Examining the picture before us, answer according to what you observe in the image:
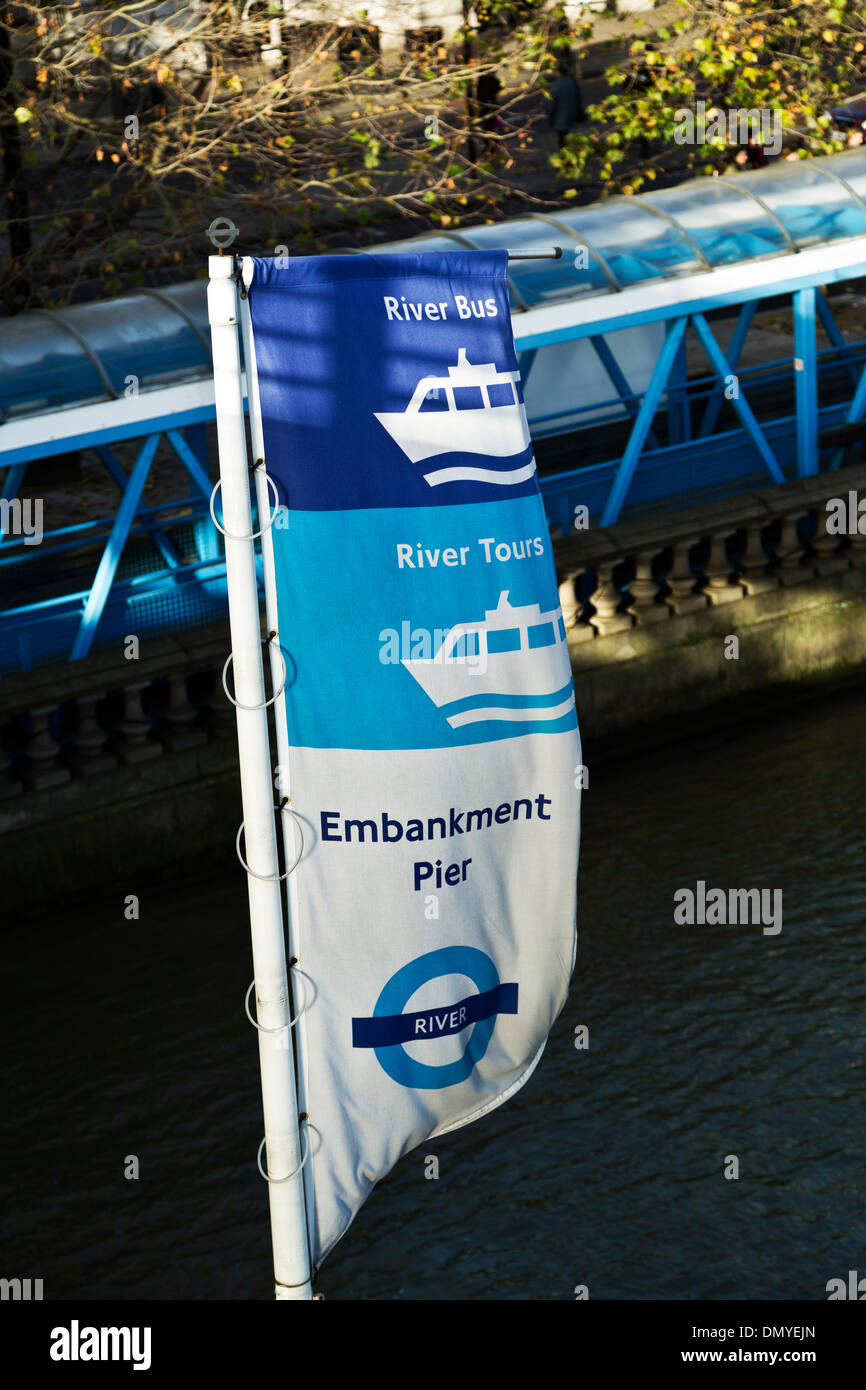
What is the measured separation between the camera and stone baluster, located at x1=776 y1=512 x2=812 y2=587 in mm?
15859

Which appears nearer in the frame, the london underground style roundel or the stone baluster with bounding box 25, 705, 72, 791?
the london underground style roundel

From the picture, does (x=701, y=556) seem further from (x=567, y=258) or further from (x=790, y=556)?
(x=567, y=258)

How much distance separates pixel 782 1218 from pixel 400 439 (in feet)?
19.3

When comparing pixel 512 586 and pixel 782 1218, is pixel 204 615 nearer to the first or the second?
pixel 782 1218

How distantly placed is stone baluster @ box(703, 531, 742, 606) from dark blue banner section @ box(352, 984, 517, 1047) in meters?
9.38

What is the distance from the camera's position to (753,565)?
15766 millimetres

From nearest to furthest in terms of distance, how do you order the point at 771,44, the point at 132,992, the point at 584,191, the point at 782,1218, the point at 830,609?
the point at 782,1218 → the point at 132,992 → the point at 830,609 → the point at 771,44 → the point at 584,191

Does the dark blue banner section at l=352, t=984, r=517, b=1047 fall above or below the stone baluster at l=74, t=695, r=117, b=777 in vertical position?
below

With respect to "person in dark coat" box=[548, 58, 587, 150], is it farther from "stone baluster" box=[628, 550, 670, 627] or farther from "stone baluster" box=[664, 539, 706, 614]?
"stone baluster" box=[628, 550, 670, 627]

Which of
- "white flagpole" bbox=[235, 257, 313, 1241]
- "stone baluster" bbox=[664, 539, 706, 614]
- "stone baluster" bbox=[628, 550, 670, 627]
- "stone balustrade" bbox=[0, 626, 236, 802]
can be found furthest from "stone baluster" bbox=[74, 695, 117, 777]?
"white flagpole" bbox=[235, 257, 313, 1241]

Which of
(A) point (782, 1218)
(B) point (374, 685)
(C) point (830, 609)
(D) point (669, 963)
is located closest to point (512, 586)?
(B) point (374, 685)

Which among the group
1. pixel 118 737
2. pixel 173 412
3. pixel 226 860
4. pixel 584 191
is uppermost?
pixel 584 191

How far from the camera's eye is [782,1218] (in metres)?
10.1

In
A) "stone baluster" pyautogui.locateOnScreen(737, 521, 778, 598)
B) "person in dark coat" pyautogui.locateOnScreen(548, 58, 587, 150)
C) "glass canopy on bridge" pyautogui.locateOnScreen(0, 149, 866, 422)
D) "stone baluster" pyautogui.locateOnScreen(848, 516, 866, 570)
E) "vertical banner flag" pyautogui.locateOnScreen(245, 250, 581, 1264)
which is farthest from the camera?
"person in dark coat" pyautogui.locateOnScreen(548, 58, 587, 150)
